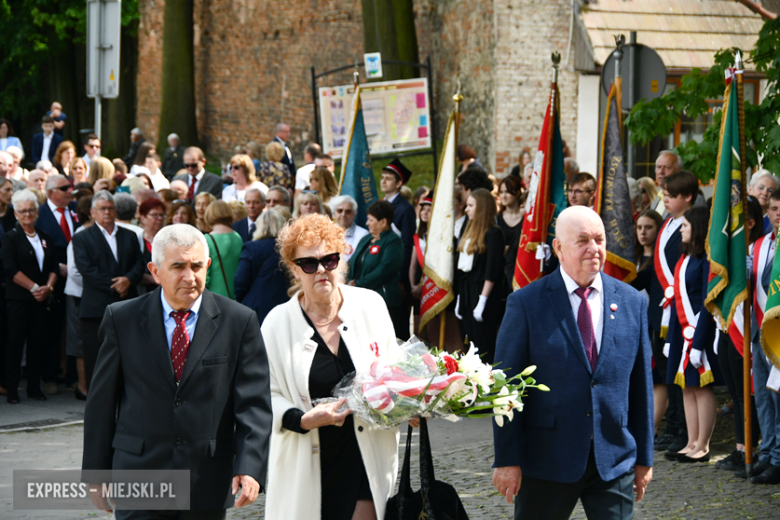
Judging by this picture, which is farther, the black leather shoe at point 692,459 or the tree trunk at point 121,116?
the tree trunk at point 121,116

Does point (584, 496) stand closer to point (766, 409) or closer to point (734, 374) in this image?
point (766, 409)

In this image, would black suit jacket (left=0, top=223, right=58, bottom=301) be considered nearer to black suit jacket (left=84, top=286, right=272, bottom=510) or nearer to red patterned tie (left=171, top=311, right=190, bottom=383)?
black suit jacket (left=84, top=286, right=272, bottom=510)

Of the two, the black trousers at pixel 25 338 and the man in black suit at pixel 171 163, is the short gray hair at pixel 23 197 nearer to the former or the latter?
the black trousers at pixel 25 338

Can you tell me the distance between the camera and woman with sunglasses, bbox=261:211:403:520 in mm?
4207

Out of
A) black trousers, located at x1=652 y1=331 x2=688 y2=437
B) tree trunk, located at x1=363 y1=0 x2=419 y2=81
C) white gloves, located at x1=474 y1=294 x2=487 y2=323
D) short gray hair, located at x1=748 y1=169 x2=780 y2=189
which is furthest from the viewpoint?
tree trunk, located at x1=363 y1=0 x2=419 y2=81

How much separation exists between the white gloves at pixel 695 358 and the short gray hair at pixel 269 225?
11.8 feet

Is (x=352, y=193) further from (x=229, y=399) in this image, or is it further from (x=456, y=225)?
(x=229, y=399)

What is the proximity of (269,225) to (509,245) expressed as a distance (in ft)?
7.48

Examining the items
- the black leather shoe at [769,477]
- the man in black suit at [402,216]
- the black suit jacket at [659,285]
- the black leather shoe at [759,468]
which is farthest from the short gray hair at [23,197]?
the black leather shoe at [769,477]

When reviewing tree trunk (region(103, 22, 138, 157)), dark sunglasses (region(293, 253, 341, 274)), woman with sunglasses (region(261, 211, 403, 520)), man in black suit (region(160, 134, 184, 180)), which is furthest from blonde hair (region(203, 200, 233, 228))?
tree trunk (region(103, 22, 138, 157))

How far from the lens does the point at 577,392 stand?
4.14 metres

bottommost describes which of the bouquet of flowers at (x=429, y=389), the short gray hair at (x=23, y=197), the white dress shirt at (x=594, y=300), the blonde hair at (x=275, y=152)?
the bouquet of flowers at (x=429, y=389)

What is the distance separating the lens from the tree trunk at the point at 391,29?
18859mm

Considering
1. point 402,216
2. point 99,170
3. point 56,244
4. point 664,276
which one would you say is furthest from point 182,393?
point 99,170
